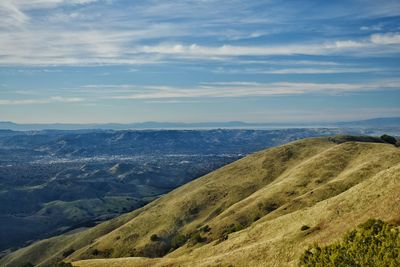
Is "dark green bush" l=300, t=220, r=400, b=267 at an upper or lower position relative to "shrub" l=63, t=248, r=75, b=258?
upper

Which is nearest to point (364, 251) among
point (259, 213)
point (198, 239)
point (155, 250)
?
point (198, 239)

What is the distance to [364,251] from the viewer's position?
121ft

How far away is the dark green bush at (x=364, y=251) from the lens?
34.3 m

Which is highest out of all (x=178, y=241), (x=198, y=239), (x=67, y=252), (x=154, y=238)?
(x=198, y=239)

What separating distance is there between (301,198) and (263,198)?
18521 millimetres

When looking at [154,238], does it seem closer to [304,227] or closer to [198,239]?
[198,239]

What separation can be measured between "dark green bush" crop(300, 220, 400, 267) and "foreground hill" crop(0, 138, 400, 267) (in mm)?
11385

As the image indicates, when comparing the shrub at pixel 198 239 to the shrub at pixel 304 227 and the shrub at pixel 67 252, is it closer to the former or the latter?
the shrub at pixel 304 227

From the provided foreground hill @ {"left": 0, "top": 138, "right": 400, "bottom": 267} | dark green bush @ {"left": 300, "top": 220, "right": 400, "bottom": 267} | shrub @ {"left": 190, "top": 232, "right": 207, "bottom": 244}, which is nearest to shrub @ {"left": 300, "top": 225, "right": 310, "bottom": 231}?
foreground hill @ {"left": 0, "top": 138, "right": 400, "bottom": 267}

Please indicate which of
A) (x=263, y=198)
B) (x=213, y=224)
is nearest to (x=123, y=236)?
(x=213, y=224)

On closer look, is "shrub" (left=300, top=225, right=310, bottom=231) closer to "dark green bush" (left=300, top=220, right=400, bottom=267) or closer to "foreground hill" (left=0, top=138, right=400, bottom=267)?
"foreground hill" (left=0, top=138, right=400, bottom=267)

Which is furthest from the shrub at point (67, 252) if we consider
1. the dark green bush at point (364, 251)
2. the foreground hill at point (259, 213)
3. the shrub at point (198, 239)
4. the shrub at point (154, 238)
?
the dark green bush at point (364, 251)

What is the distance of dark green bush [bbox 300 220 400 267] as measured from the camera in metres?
34.3

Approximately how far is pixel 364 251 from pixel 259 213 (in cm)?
7341
